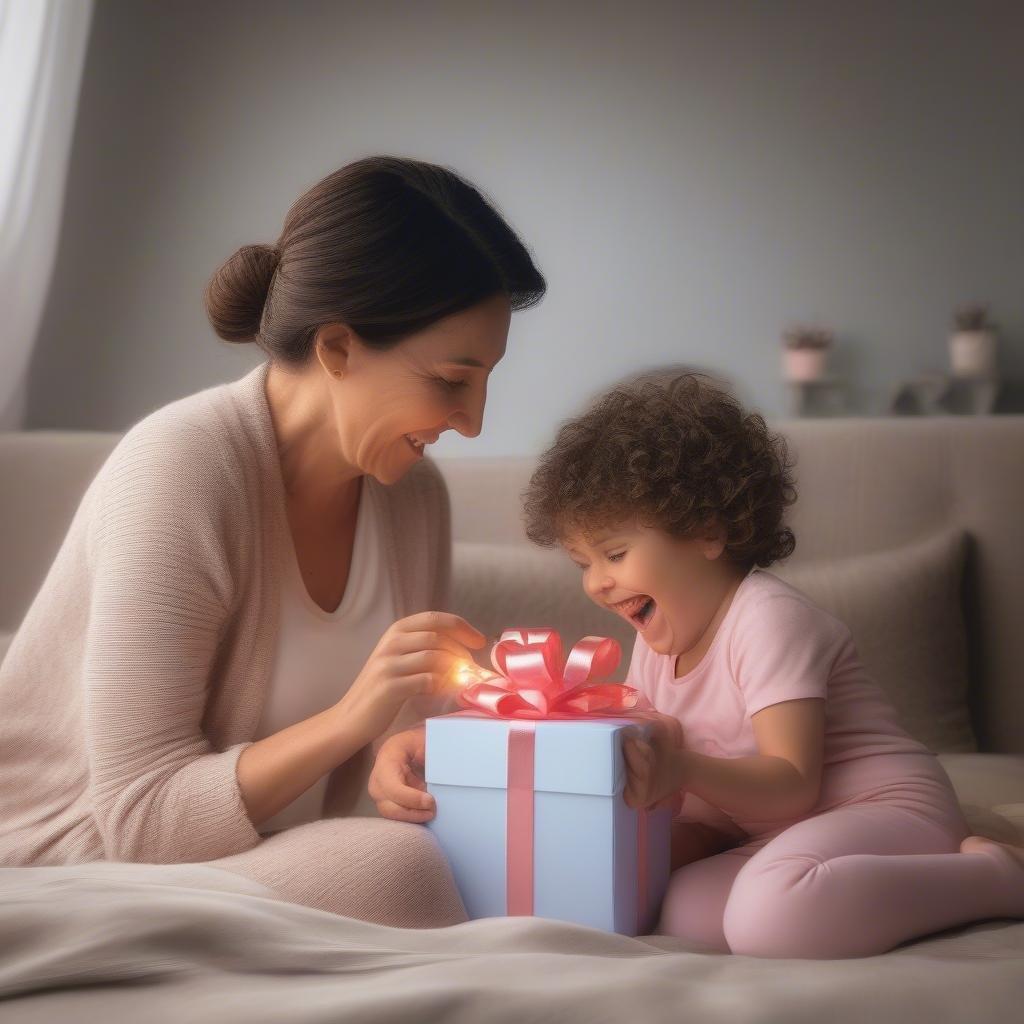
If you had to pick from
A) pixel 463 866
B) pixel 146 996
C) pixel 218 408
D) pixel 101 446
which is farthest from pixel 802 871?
pixel 101 446

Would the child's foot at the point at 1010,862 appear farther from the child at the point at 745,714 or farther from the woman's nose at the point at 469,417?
the woman's nose at the point at 469,417

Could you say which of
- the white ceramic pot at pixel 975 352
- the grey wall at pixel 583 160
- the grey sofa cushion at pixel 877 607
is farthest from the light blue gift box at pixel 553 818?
the white ceramic pot at pixel 975 352

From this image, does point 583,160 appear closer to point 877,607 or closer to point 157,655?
point 877,607

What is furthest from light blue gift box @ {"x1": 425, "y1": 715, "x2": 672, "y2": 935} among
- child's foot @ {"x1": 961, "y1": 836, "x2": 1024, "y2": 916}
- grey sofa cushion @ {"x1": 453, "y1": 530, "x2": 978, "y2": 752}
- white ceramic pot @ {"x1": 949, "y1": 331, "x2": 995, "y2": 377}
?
white ceramic pot @ {"x1": 949, "y1": 331, "x2": 995, "y2": 377}

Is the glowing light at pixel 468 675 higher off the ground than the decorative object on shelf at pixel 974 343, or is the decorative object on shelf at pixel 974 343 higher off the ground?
the decorative object on shelf at pixel 974 343

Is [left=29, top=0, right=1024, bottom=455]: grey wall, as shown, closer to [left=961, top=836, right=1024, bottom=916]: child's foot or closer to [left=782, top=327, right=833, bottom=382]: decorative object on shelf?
[left=782, top=327, right=833, bottom=382]: decorative object on shelf

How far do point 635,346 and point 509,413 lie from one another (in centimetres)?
36

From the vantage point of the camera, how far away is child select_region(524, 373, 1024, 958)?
1.05 meters

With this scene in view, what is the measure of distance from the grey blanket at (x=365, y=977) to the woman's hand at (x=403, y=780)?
0.41 m

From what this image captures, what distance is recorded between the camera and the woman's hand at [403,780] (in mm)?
1164

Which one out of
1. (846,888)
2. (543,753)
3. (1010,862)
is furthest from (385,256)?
(1010,862)

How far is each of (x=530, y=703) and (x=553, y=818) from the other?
4.3 inches

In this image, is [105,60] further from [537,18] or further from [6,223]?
[537,18]

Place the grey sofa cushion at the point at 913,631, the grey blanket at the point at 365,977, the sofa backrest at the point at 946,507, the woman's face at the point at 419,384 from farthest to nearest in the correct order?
the sofa backrest at the point at 946,507 < the grey sofa cushion at the point at 913,631 < the woman's face at the point at 419,384 < the grey blanket at the point at 365,977
